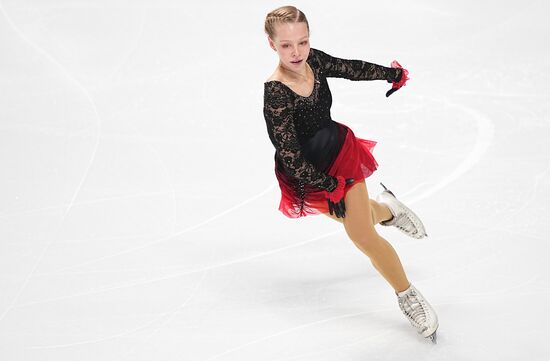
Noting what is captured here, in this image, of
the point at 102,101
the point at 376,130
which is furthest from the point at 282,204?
the point at 102,101

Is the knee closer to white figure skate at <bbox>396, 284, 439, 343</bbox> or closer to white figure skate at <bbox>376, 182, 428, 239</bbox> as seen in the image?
white figure skate at <bbox>396, 284, 439, 343</bbox>

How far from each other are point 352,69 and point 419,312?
1276 millimetres

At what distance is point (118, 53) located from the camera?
798 cm

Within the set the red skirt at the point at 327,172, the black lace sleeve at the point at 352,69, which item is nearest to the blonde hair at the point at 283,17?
the black lace sleeve at the point at 352,69

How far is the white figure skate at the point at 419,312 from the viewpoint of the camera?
160 inches

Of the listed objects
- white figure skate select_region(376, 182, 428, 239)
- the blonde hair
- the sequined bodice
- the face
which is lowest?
white figure skate select_region(376, 182, 428, 239)

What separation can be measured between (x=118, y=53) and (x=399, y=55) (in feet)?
8.76

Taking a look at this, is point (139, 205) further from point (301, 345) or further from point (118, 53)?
point (118, 53)

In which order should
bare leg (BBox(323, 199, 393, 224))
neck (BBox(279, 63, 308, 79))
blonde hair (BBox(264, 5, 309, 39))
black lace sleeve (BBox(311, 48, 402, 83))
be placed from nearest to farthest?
1. blonde hair (BBox(264, 5, 309, 39))
2. neck (BBox(279, 63, 308, 79))
3. black lace sleeve (BBox(311, 48, 402, 83))
4. bare leg (BBox(323, 199, 393, 224))

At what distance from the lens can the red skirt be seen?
414cm

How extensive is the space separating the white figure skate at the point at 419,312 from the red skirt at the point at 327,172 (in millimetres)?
591

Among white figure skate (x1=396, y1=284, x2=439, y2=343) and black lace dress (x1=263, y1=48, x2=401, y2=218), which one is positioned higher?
black lace dress (x1=263, y1=48, x2=401, y2=218)

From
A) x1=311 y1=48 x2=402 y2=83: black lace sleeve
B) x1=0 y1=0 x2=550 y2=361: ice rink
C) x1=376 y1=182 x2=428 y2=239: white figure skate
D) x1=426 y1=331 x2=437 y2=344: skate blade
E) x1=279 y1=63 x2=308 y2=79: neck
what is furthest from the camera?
x1=376 y1=182 x2=428 y2=239: white figure skate

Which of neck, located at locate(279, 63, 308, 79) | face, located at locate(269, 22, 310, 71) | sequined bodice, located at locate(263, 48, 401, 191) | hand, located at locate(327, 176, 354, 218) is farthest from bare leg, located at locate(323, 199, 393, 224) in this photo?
face, located at locate(269, 22, 310, 71)
